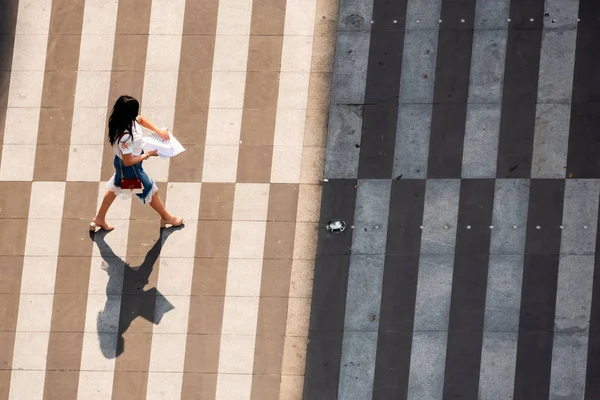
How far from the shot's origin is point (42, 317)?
17.1 metres

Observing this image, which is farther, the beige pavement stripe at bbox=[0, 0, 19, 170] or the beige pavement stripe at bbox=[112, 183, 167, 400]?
the beige pavement stripe at bbox=[0, 0, 19, 170]

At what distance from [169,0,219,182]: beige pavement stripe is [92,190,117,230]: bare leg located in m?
1.14

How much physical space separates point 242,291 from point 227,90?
314 centimetres

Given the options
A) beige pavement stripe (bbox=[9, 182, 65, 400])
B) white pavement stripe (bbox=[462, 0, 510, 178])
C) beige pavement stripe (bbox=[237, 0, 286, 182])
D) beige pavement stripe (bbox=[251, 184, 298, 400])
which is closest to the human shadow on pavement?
beige pavement stripe (bbox=[9, 182, 65, 400])

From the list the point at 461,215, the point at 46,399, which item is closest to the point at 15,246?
the point at 46,399

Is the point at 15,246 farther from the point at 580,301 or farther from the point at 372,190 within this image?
the point at 580,301

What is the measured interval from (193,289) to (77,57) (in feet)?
13.8

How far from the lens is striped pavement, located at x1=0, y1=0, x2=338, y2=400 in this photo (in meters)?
16.7

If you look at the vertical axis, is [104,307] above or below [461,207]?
below

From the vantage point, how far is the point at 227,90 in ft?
58.6

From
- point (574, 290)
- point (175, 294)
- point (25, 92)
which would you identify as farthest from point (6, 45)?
point (574, 290)

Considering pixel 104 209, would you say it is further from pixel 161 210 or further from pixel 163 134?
pixel 163 134

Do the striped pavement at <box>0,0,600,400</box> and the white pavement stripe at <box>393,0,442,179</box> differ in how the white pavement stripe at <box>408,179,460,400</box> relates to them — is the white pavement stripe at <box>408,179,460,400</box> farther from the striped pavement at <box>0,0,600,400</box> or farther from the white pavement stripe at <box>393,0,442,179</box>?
the white pavement stripe at <box>393,0,442,179</box>

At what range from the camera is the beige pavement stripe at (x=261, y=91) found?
1745cm
